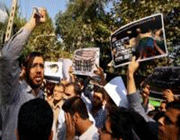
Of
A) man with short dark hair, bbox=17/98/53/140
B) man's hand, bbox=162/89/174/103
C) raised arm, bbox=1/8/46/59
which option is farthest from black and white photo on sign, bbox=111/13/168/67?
man with short dark hair, bbox=17/98/53/140

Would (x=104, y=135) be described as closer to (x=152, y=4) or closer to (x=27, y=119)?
(x=27, y=119)

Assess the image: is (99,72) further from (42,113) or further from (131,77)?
(42,113)

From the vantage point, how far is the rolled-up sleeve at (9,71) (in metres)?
2.34

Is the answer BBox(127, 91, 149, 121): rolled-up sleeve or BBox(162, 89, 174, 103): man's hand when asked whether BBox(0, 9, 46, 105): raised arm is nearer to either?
BBox(127, 91, 149, 121): rolled-up sleeve

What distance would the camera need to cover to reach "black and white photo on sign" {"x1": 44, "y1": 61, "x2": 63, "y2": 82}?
17.1 ft

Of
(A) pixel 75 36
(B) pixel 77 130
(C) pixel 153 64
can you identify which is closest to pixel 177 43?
(C) pixel 153 64

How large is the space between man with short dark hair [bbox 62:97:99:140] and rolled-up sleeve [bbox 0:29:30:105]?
540 millimetres

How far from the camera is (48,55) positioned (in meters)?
15.7

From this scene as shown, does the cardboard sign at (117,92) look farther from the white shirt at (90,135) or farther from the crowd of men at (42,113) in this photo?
the white shirt at (90,135)

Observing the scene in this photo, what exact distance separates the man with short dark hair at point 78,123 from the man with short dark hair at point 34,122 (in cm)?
91

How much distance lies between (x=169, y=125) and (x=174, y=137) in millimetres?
92

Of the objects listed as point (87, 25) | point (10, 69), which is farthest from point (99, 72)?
point (87, 25)

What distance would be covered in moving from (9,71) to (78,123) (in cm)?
75

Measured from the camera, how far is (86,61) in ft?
14.2
